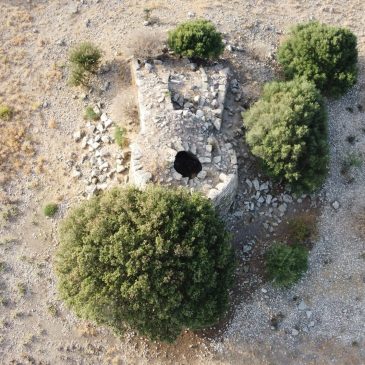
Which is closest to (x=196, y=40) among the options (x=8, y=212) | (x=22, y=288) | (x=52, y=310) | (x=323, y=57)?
(x=323, y=57)

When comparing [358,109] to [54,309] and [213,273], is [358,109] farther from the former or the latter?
[54,309]

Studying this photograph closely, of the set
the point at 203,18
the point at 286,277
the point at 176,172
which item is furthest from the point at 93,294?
the point at 203,18

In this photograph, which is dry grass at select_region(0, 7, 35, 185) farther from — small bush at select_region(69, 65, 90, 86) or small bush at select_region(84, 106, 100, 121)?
small bush at select_region(84, 106, 100, 121)

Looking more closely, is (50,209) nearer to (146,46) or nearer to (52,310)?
(52,310)

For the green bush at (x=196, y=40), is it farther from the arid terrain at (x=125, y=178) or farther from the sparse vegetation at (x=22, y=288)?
the sparse vegetation at (x=22, y=288)

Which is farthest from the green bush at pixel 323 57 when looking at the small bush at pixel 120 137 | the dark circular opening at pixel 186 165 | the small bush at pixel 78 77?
the small bush at pixel 78 77

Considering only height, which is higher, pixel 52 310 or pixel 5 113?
pixel 5 113

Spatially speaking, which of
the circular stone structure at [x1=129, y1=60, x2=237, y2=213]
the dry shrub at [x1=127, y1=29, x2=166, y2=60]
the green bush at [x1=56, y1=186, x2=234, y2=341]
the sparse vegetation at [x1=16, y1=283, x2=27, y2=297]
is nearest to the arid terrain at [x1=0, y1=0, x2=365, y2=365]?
the sparse vegetation at [x1=16, y1=283, x2=27, y2=297]
